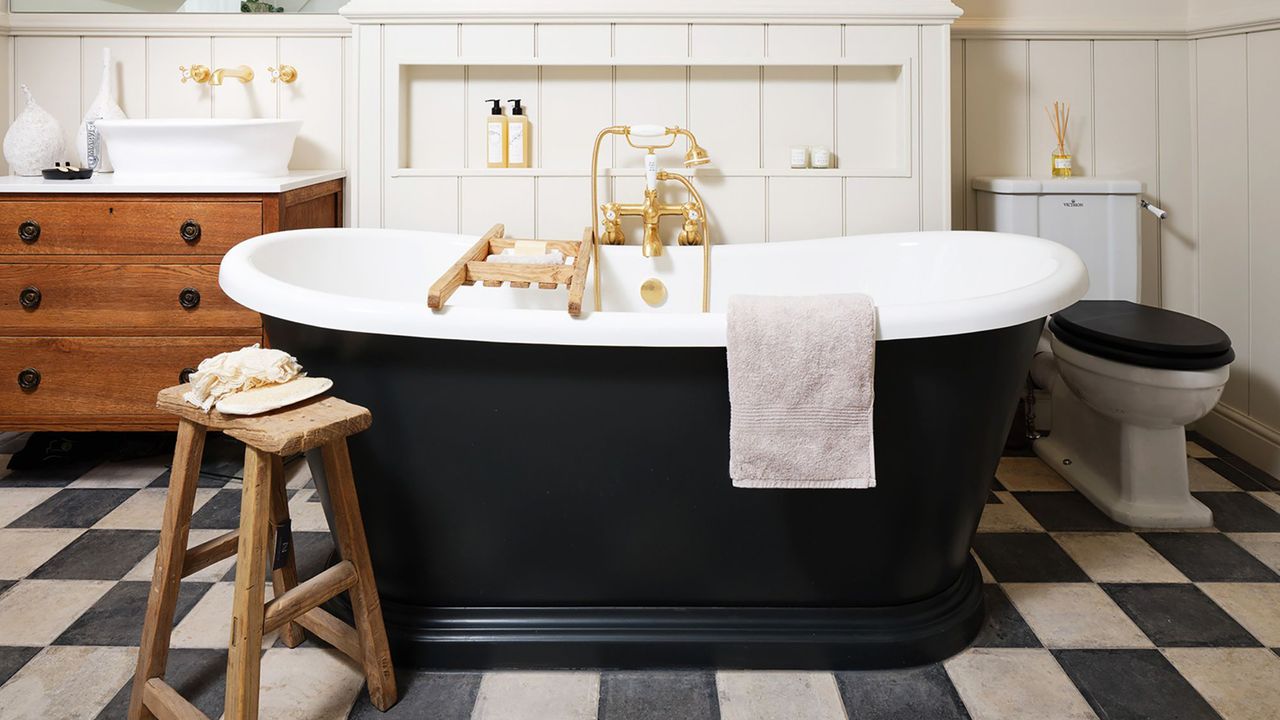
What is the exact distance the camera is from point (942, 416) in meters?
1.39

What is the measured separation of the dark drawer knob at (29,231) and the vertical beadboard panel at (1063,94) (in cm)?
264

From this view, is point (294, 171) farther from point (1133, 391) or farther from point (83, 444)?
point (1133, 391)

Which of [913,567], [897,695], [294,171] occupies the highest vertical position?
[294,171]

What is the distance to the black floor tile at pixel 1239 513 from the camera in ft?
6.70

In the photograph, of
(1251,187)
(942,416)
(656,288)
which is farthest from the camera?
(1251,187)

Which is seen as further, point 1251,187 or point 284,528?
point 1251,187

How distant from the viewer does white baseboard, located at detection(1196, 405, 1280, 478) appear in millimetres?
2383

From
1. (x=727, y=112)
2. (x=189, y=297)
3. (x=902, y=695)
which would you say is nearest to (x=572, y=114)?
(x=727, y=112)

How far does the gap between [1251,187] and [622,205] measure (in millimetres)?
1687

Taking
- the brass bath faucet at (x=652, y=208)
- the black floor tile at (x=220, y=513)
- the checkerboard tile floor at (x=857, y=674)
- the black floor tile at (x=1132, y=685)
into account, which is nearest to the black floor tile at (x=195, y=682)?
the checkerboard tile floor at (x=857, y=674)

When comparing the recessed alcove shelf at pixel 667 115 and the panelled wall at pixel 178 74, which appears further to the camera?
the panelled wall at pixel 178 74

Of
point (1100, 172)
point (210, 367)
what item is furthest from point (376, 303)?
point (1100, 172)

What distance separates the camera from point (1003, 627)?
1.62 m

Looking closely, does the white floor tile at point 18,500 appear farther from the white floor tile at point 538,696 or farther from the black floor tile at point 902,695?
the black floor tile at point 902,695
